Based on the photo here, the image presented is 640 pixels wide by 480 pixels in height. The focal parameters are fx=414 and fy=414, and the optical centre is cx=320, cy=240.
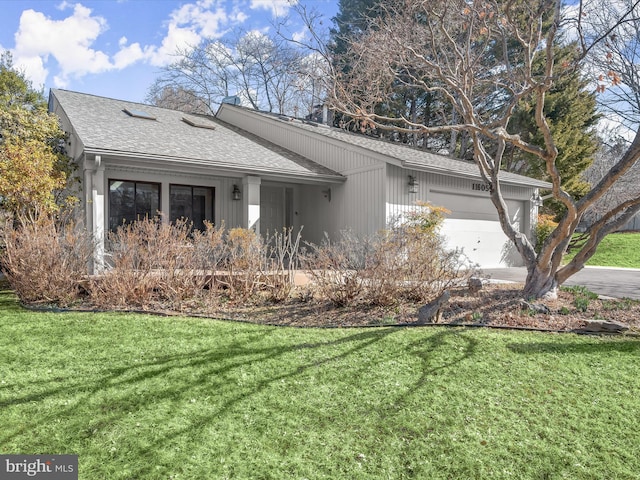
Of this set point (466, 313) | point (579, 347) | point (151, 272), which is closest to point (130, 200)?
point (151, 272)

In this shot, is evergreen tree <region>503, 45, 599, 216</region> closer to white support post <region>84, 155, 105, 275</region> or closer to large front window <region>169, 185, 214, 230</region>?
large front window <region>169, 185, 214, 230</region>

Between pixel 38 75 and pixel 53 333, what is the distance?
1672cm

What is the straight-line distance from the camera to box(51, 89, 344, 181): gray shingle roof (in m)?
9.23

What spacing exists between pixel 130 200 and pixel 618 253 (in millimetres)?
19564

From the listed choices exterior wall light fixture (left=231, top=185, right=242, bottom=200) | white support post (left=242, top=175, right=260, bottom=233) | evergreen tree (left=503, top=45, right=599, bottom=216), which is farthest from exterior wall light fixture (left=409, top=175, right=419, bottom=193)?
evergreen tree (left=503, top=45, right=599, bottom=216)

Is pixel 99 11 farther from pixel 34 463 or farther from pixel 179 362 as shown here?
pixel 34 463

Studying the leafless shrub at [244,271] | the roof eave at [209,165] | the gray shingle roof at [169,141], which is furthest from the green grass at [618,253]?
the leafless shrub at [244,271]

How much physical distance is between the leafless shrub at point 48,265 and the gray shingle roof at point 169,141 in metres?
2.45

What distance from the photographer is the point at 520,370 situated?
12.5 ft

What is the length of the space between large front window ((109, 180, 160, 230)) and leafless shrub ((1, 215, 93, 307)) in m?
3.41

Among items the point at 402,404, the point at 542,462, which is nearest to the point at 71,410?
the point at 402,404

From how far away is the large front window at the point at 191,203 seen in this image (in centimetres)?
1095

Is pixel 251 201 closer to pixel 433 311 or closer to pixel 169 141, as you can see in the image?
pixel 169 141

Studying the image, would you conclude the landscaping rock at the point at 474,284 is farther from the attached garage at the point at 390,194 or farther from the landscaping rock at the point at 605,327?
the attached garage at the point at 390,194
